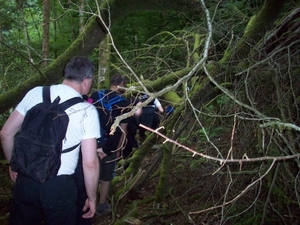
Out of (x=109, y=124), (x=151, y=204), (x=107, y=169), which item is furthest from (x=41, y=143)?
(x=151, y=204)

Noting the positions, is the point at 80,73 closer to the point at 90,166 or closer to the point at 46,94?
the point at 46,94

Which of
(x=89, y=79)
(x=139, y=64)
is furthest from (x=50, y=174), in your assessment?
(x=139, y=64)

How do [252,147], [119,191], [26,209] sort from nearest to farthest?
[26,209]
[252,147]
[119,191]

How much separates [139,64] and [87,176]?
330cm

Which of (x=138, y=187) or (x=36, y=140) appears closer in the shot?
(x=36, y=140)

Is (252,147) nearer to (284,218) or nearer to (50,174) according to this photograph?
(284,218)

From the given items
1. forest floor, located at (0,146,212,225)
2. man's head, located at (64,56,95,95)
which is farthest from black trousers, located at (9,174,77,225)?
forest floor, located at (0,146,212,225)

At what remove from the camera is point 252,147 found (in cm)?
373

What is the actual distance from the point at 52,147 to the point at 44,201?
458 millimetres

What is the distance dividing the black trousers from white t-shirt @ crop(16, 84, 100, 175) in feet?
0.38

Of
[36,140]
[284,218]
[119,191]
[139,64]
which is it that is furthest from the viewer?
[139,64]

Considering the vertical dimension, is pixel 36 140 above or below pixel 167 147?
above

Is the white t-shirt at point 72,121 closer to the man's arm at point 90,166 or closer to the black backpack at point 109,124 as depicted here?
the man's arm at point 90,166

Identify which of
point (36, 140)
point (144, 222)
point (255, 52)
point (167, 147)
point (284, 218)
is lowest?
point (144, 222)
